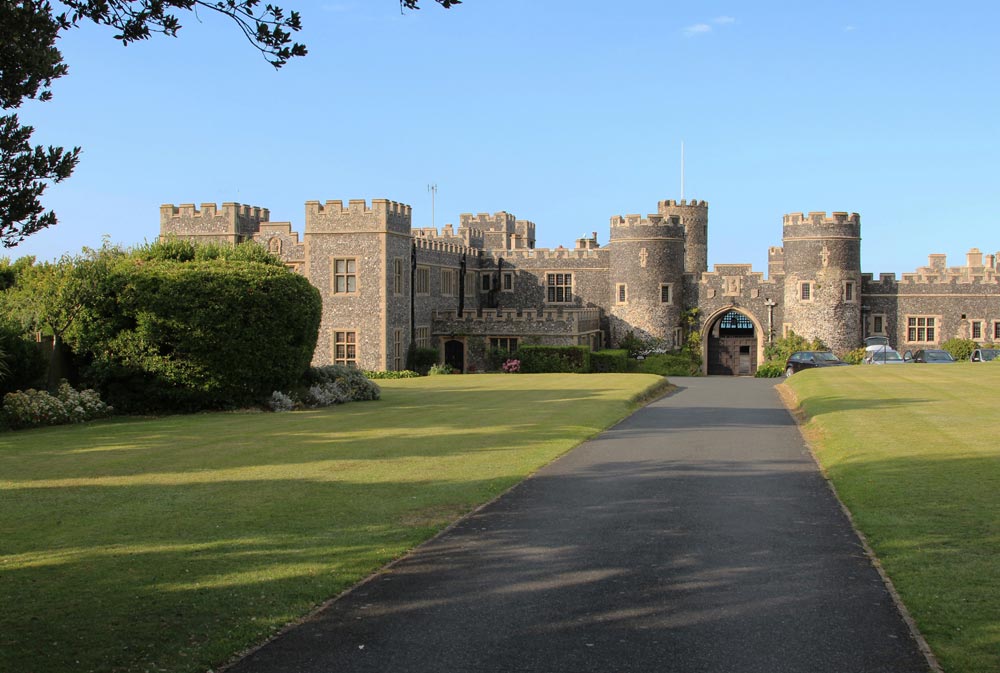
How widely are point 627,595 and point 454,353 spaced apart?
4034 centimetres

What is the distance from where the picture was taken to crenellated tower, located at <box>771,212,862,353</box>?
175ft

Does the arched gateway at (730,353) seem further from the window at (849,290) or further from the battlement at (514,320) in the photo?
the battlement at (514,320)

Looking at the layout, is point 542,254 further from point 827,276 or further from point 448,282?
point 827,276

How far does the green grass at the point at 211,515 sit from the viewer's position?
7.62m

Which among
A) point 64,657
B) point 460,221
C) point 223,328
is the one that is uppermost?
point 460,221

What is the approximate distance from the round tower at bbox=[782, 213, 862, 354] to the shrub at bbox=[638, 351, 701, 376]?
6.49 metres

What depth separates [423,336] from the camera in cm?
4662

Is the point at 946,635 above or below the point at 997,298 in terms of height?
below

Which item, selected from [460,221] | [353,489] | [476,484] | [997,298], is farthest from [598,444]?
[460,221]

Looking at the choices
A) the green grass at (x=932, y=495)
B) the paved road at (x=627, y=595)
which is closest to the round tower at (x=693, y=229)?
the green grass at (x=932, y=495)

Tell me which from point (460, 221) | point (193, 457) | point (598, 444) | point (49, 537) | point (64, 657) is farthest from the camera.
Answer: point (460, 221)

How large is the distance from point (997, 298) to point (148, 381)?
48.1m

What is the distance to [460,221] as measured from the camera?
72188 mm

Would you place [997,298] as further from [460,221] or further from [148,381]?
[148,381]
